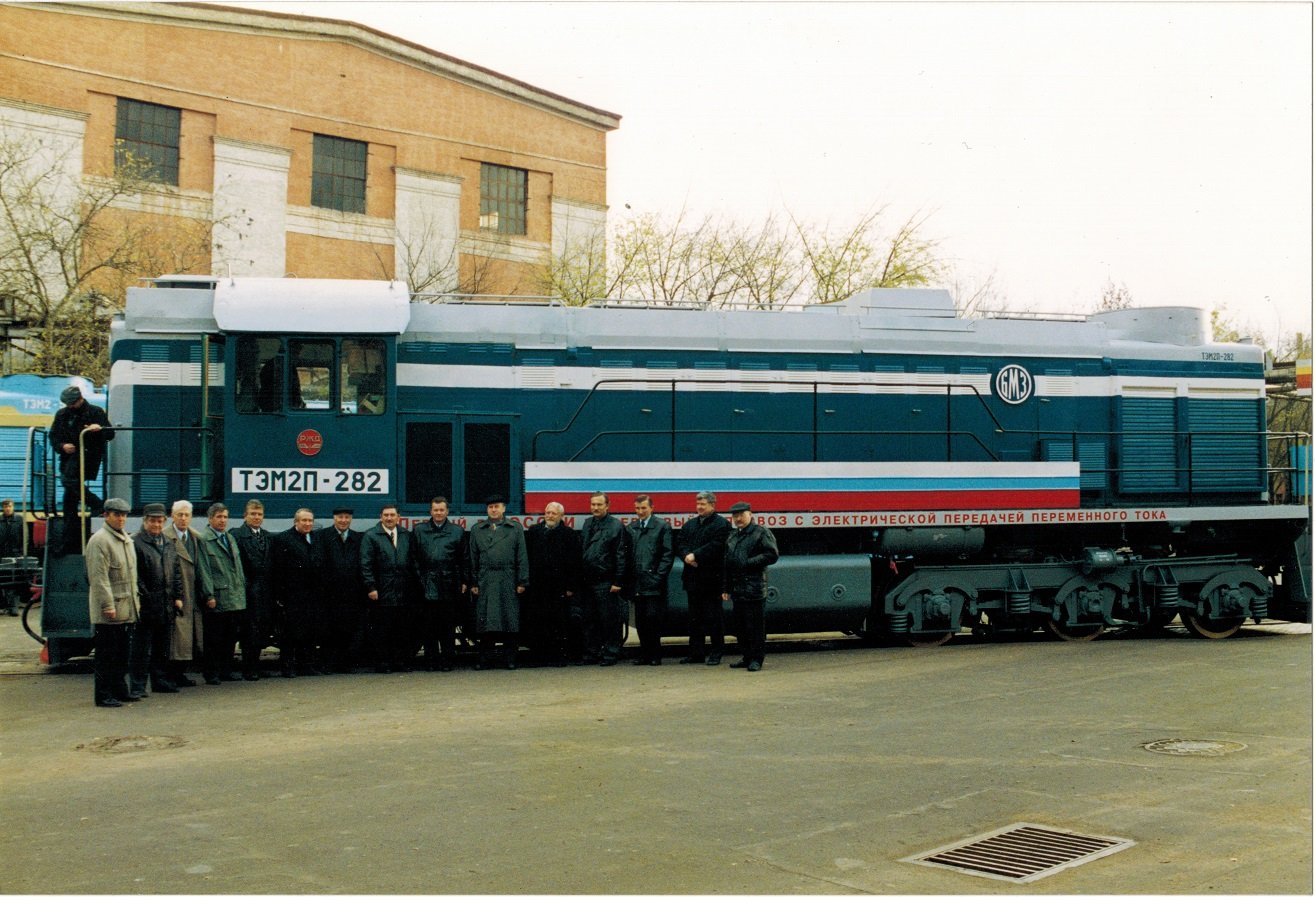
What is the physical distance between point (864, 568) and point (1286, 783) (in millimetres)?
6376

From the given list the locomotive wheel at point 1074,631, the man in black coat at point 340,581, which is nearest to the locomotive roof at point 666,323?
the man in black coat at point 340,581

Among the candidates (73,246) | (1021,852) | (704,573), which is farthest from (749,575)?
(73,246)

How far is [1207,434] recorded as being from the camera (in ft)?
49.2

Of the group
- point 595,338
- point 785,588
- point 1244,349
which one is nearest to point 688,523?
point 785,588

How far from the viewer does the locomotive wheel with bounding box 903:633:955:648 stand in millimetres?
14070

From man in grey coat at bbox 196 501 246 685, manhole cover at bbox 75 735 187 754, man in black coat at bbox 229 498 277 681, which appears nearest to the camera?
manhole cover at bbox 75 735 187 754

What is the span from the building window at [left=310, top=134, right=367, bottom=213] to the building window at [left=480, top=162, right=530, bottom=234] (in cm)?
309

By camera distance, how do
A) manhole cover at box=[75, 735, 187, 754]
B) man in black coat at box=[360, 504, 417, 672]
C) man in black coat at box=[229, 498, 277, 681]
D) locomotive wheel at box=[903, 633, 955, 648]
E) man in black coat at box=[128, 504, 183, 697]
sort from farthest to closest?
locomotive wheel at box=[903, 633, 955, 648] → man in black coat at box=[360, 504, 417, 672] → man in black coat at box=[229, 498, 277, 681] → man in black coat at box=[128, 504, 183, 697] → manhole cover at box=[75, 735, 187, 754]

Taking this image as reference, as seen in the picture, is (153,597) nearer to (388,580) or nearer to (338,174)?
(388,580)

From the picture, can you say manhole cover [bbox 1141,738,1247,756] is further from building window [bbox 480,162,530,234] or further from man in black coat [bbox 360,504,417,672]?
building window [bbox 480,162,530,234]

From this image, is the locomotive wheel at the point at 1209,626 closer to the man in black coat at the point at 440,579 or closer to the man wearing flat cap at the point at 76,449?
the man in black coat at the point at 440,579

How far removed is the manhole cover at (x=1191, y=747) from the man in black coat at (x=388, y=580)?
22.6 ft

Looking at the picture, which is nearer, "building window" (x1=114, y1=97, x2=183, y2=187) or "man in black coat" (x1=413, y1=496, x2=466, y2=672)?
"man in black coat" (x1=413, y1=496, x2=466, y2=672)

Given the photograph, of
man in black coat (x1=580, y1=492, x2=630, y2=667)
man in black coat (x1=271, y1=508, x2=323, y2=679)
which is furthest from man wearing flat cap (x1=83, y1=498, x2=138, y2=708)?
man in black coat (x1=580, y1=492, x2=630, y2=667)
